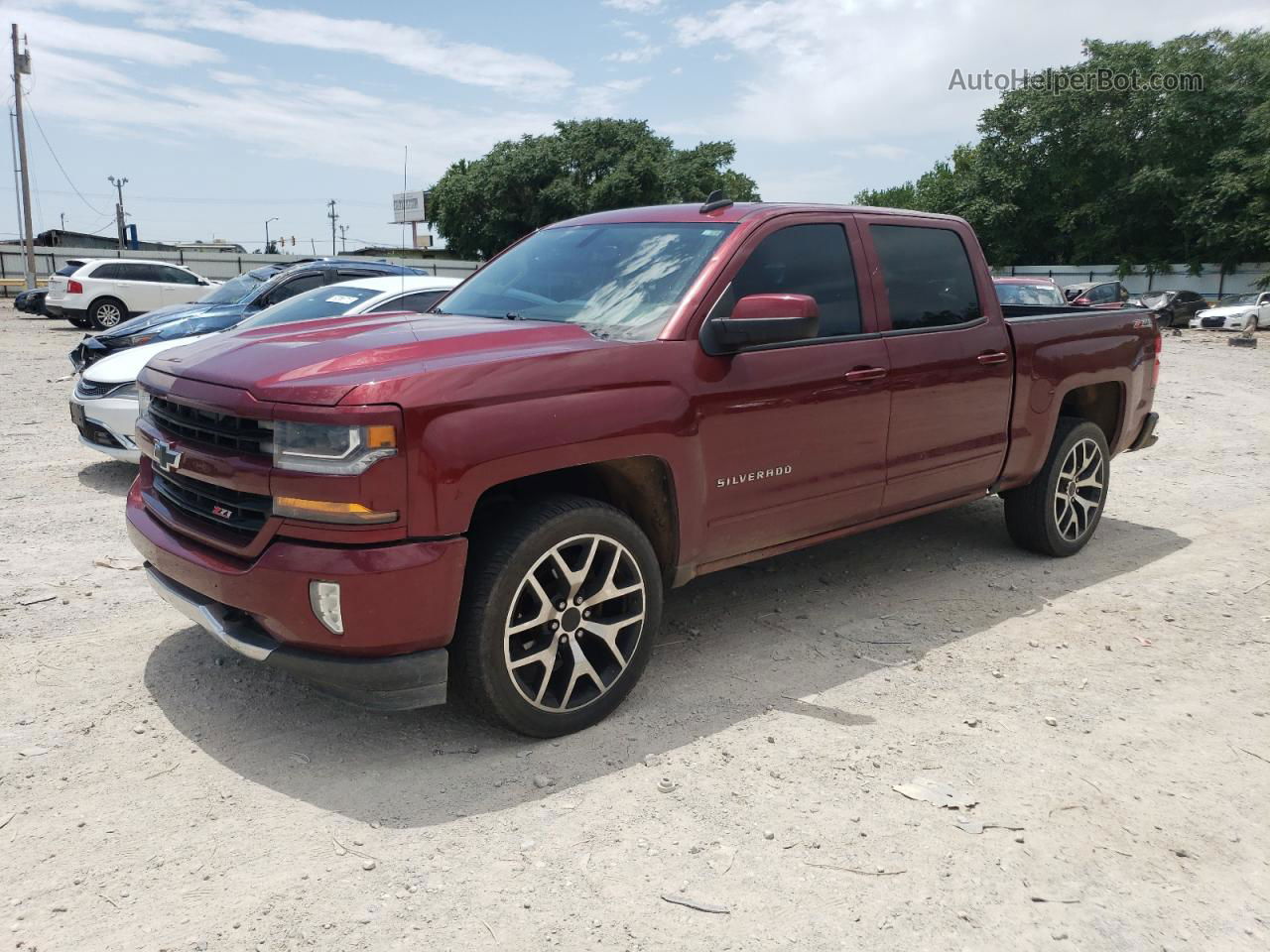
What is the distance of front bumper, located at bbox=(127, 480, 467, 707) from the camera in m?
3.14

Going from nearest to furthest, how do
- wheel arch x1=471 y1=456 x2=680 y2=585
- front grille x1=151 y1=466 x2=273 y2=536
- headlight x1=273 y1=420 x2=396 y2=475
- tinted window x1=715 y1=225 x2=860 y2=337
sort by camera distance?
headlight x1=273 y1=420 x2=396 y2=475 → front grille x1=151 y1=466 x2=273 y2=536 → wheel arch x1=471 y1=456 x2=680 y2=585 → tinted window x1=715 y1=225 x2=860 y2=337

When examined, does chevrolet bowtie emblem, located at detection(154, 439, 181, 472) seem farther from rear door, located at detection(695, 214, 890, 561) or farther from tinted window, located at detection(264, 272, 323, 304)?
tinted window, located at detection(264, 272, 323, 304)

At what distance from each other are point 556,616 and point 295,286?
8673 millimetres

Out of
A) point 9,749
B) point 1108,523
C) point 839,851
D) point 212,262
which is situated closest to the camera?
point 839,851

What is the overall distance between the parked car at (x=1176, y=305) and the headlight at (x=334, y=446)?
3584 cm

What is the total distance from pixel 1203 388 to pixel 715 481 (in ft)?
45.5

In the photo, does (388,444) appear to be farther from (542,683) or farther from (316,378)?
(542,683)

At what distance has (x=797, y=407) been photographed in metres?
4.23

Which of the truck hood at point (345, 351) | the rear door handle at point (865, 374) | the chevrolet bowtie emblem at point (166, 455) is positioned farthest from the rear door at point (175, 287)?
the rear door handle at point (865, 374)

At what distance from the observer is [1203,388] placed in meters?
15.1

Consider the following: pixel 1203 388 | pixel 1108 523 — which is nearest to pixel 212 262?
pixel 1203 388

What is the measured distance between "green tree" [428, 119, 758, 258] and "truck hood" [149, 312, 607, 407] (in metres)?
50.6

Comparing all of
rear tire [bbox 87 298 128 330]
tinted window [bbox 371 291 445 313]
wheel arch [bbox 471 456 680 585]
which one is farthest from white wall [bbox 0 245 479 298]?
wheel arch [bbox 471 456 680 585]

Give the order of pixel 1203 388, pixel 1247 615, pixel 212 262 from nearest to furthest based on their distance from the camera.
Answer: pixel 1247 615
pixel 1203 388
pixel 212 262
